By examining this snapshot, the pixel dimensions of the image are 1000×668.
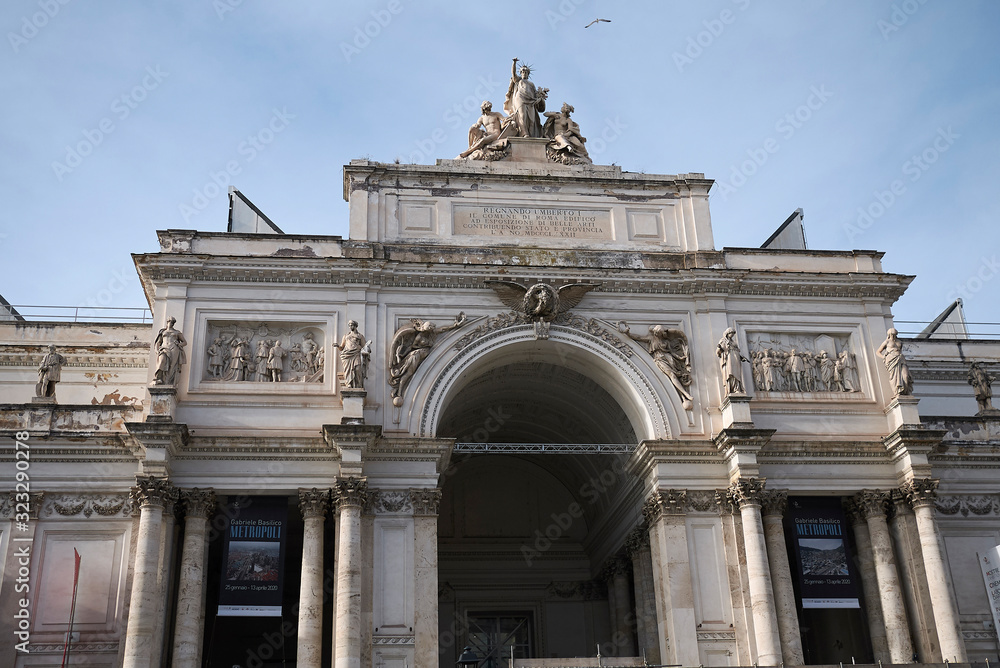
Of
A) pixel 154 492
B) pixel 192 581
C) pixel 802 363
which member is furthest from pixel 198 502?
pixel 802 363

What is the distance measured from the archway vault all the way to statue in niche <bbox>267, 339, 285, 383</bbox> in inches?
129

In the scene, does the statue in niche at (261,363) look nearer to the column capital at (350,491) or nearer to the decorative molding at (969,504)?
the column capital at (350,491)

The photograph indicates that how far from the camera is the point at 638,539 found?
26.8 meters

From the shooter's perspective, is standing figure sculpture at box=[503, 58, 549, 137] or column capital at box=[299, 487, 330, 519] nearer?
column capital at box=[299, 487, 330, 519]

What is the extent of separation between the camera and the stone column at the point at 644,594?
26.1 meters

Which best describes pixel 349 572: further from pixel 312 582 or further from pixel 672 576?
pixel 672 576

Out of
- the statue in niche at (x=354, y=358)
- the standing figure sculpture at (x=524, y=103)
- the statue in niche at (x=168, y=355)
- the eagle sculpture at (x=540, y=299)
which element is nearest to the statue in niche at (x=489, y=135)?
the standing figure sculpture at (x=524, y=103)

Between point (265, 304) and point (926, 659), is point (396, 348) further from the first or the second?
point (926, 659)

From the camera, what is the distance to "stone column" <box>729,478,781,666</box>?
74.4 ft

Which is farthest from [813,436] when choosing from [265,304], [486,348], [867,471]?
[265,304]

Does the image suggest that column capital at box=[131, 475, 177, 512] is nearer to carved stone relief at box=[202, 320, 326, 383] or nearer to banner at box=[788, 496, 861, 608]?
carved stone relief at box=[202, 320, 326, 383]

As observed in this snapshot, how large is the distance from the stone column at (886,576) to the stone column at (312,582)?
12.9m

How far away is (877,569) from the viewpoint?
2438 cm

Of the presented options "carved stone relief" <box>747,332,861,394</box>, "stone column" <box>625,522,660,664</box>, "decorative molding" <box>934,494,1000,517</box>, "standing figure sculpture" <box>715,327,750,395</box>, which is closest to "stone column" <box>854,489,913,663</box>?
"decorative molding" <box>934,494,1000,517</box>
